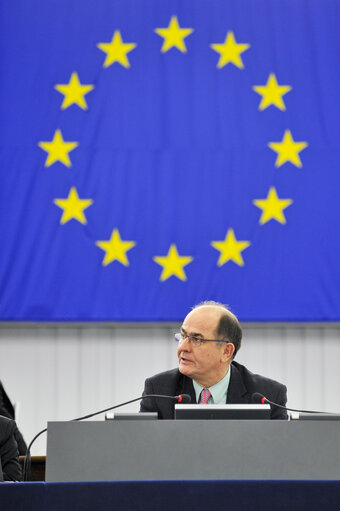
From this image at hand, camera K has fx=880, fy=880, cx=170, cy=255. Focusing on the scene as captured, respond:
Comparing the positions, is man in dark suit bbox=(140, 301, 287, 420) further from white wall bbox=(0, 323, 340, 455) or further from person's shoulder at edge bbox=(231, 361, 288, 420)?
white wall bbox=(0, 323, 340, 455)

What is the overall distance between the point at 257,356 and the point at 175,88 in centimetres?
181

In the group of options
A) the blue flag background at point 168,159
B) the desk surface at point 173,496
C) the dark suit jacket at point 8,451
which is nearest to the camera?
the desk surface at point 173,496

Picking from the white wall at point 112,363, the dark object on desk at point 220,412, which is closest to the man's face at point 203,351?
the dark object on desk at point 220,412

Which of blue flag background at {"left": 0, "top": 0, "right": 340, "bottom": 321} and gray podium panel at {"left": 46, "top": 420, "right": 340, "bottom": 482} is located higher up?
blue flag background at {"left": 0, "top": 0, "right": 340, "bottom": 321}

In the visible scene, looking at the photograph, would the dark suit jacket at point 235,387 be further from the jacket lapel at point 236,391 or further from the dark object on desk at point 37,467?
the dark object on desk at point 37,467

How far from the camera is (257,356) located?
5730mm

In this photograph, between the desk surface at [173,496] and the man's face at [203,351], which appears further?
the man's face at [203,351]

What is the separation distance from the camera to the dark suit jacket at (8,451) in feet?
11.0

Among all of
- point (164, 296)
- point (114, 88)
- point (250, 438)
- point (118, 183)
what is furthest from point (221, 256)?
point (250, 438)

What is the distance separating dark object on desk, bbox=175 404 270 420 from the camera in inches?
93.4

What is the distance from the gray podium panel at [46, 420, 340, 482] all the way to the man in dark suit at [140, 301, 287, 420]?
4.63 ft

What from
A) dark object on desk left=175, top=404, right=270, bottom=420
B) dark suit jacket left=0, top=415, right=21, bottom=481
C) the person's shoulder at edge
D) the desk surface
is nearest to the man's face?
the person's shoulder at edge

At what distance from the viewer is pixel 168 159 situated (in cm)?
564

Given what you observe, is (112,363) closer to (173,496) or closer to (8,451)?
(8,451)
